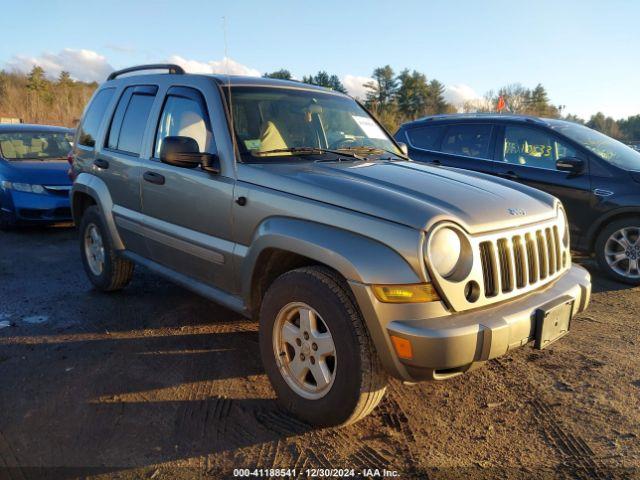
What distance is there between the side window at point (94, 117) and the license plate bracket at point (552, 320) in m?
4.14

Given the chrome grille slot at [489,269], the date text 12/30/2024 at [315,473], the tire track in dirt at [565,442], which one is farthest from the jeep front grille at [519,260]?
the date text 12/30/2024 at [315,473]

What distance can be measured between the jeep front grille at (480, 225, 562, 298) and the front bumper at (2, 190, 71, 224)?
23.1 feet

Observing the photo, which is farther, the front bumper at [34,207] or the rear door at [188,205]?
the front bumper at [34,207]

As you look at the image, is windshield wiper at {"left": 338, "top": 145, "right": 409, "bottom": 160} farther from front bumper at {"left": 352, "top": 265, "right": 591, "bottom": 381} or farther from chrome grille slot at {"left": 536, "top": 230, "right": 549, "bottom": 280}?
front bumper at {"left": 352, "top": 265, "right": 591, "bottom": 381}

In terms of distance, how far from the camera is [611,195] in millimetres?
5656

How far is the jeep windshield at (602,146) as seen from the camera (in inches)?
232

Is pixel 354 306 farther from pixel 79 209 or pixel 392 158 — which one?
pixel 79 209

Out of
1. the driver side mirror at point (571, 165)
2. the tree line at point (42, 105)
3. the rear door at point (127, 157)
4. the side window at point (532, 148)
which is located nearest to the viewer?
the rear door at point (127, 157)

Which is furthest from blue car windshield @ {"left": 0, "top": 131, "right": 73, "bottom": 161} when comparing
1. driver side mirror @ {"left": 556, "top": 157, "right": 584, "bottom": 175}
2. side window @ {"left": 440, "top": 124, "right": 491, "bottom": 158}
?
driver side mirror @ {"left": 556, "top": 157, "right": 584, "bottom": 175}

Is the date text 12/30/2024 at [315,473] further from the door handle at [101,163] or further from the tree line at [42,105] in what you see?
the tree line at [42,105]

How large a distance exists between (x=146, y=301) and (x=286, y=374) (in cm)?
242

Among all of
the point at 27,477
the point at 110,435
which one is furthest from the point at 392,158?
the point at 27,477

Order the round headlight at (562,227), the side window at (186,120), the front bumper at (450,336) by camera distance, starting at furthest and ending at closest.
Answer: the side window at (186,120)
the round headlight at (562,227)
the front bumper at (450,336)

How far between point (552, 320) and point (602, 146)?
4.41m
